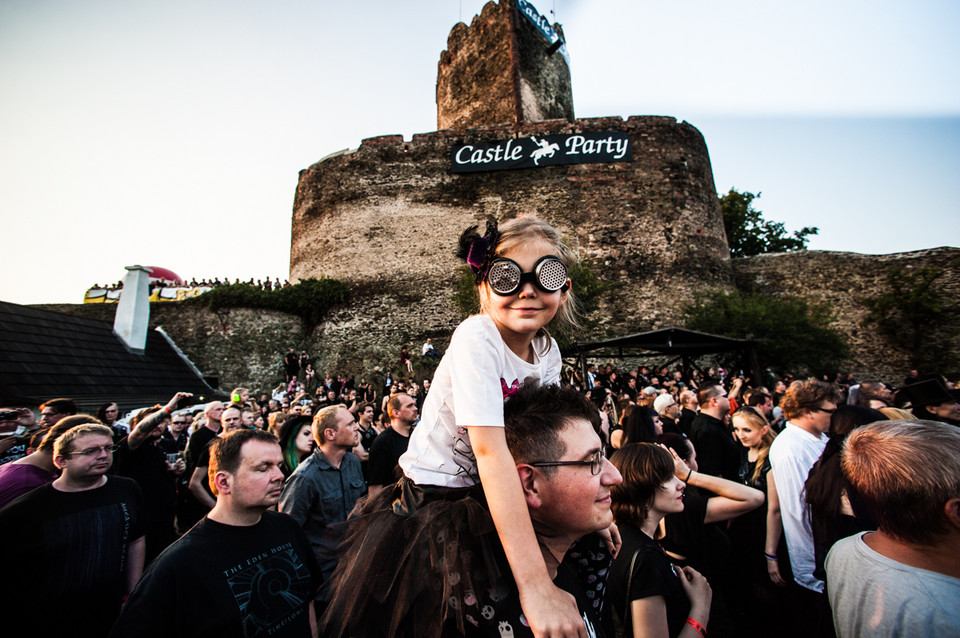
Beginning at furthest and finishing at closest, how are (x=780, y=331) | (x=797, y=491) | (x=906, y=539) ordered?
1. (x=780, y=331)
2. (x=797, y=491)
3. (x=906, y=539)

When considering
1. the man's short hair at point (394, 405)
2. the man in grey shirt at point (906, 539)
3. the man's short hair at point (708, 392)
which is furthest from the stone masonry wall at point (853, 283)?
the man in grey shirt at point (906, 539)

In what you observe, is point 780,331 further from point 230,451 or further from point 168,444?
point 230,451

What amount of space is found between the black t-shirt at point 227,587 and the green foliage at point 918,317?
2360cm

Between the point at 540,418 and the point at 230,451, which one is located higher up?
the point at 540,418

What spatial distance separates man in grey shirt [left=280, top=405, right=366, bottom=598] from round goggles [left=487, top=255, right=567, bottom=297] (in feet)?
7.53

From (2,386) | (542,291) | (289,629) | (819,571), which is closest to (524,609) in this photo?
(542,291)

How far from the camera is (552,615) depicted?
1.15m

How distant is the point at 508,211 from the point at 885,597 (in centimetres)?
1977

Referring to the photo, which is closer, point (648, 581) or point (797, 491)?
point (648, 581)

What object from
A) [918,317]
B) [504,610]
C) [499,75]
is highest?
[499,75]

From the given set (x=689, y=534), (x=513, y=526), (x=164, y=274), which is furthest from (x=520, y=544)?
(x=164, y=274)

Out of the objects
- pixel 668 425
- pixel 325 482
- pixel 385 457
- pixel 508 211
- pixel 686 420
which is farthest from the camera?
pixel 508 211

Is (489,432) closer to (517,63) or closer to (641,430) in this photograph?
(641,430)

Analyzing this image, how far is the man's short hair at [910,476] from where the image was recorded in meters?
1.42
